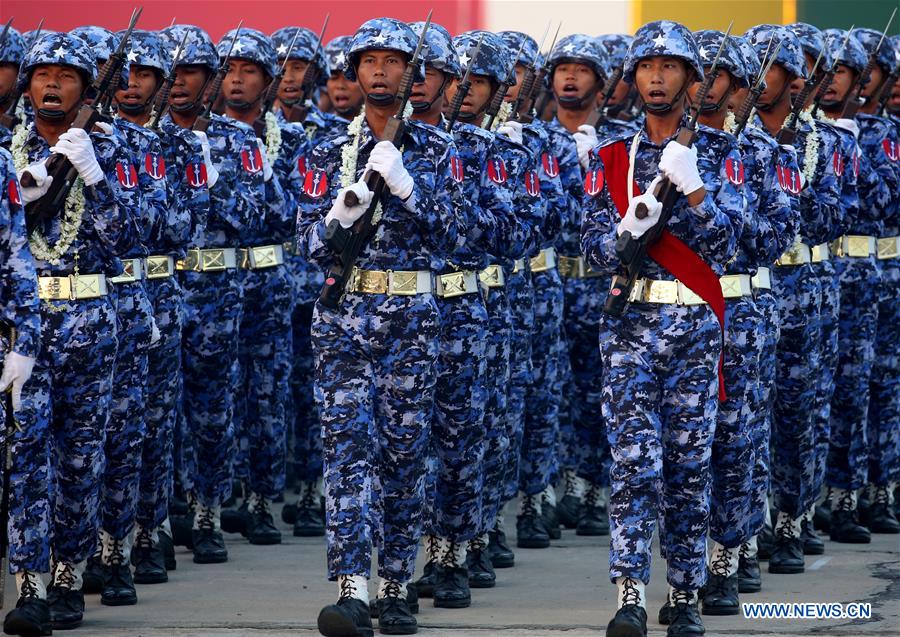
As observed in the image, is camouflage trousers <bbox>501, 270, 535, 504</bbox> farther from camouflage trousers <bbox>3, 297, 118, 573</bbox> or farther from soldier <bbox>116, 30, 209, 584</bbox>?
camouflage trousers <bbox>3, 297, 118, 573</bbox>

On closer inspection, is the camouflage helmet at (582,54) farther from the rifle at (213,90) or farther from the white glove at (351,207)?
the white glove at (351,207)

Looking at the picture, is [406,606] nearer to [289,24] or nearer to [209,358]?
[209,358]

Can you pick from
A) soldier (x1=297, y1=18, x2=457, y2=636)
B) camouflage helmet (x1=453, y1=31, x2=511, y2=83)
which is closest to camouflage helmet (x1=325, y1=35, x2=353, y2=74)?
camouflage helmet (x1=453, y1=31, x2=511, y2=83)

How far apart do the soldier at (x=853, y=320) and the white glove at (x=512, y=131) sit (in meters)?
2.18

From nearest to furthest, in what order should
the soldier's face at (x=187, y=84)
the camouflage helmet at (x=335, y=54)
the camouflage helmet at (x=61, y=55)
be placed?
the camouflage helmet at (x=61, y=55)
the soldier's face at (x=187, y=84)
the camouflage helmet at (x=335, y=54)

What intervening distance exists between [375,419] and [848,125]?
4086mm

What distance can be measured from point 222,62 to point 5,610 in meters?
3.69

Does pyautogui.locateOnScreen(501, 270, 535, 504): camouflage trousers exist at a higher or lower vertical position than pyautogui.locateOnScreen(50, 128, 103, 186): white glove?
lower

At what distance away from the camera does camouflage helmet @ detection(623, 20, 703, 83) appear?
27.4ft

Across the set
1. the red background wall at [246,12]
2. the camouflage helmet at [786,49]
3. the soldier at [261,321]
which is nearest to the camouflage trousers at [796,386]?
the camouflage helmet at [786,49]

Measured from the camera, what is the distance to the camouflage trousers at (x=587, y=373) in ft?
38.3

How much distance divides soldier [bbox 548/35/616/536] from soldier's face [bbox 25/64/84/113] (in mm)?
3585

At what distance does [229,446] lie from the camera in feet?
35.1

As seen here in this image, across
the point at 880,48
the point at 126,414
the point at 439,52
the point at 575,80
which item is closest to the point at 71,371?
the point at 126,414
